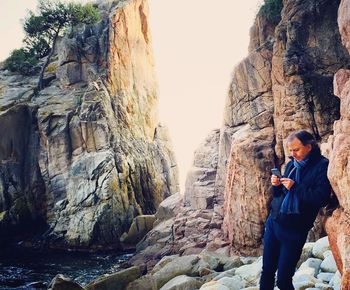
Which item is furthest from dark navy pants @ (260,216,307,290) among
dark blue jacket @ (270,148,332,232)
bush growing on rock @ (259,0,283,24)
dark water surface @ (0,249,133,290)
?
dark water surface @ (0,249,133,290)

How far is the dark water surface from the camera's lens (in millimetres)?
20953

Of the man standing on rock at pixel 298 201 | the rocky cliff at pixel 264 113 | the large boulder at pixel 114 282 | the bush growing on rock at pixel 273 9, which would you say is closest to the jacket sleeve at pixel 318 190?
the man standing on rock at pixel 298 201

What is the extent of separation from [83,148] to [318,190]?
99.0 ft

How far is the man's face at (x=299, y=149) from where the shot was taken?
16.4 feet

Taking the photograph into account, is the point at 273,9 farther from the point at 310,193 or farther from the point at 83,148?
the point at 83,148

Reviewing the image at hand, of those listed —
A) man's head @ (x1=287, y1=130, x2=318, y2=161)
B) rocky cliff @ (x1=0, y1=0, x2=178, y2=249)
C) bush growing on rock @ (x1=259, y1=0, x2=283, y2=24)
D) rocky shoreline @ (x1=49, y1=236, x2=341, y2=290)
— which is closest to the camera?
man's head @ (x1=287, y1=130, x2=318, y2=161)

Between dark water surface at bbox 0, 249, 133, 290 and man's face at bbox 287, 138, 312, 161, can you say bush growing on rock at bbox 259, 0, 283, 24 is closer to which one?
man's face at bbox 287, 138, 312, 161

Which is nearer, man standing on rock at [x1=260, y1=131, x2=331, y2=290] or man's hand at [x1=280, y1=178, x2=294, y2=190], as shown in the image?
man standing on rock at [x1=260, y1=131, x2=331, y2=290]

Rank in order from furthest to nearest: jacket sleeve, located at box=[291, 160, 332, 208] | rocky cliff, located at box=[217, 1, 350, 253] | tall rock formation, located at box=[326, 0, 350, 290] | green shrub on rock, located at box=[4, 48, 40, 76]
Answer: green shrub on rock, located at box=[4, 48, 40, 76]
rocky cliff, located at box=[217, 1, 350, 253]
jacket sleeve, located at box=[291, 160, 332, 208]
tall rock formation, located at box=[326, 0, 350, 290]

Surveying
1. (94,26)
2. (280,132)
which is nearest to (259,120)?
(280,132)

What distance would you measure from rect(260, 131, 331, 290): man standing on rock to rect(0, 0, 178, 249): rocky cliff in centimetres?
2564

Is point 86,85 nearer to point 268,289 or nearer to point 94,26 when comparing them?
point 94,26

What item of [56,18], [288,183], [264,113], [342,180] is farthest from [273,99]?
[56,18]

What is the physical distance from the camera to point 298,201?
16.0ft
